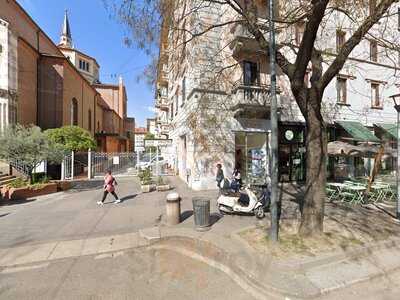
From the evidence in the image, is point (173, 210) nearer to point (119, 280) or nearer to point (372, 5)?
point (119, 280)

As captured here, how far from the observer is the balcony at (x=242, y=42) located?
10969mm

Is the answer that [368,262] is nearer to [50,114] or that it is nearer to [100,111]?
[50,114]

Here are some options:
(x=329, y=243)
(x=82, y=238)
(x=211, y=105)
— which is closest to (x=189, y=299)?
(x=329, y=243)

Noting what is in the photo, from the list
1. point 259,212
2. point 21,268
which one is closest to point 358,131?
point 259,212

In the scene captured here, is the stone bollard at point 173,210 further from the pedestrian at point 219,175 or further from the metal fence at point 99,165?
the metal fence at point 99,165

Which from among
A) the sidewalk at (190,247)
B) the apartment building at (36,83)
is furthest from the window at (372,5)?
the apartment building at (36,83)

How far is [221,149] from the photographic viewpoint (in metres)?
11.6

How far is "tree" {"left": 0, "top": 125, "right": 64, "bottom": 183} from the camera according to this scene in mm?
10180

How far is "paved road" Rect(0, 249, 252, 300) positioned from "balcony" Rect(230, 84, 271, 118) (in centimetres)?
818

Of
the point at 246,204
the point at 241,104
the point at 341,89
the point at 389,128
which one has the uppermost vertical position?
the point at 341,89

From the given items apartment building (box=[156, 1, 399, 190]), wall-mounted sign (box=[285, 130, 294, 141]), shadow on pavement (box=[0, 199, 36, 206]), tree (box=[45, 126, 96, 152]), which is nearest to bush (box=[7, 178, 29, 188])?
shadow on pavement (box=[0, 199, 36, 206])

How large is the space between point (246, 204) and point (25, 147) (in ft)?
32.6

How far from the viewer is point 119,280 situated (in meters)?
3.92

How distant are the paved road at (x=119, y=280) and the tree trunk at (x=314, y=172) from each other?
7.62ft
